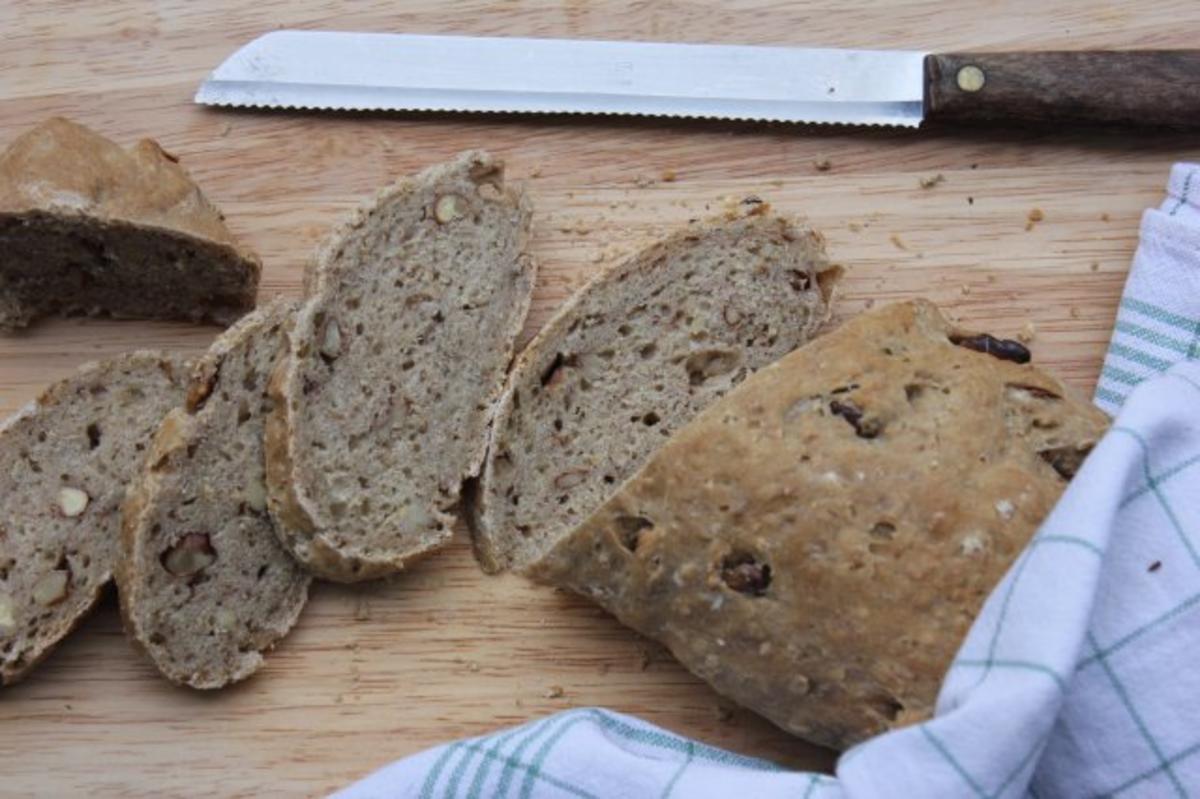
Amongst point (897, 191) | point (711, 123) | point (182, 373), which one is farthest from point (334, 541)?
point (897, 191)

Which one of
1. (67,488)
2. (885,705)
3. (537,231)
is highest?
(537,231)

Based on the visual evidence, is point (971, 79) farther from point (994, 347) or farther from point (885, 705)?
point (885, 705)

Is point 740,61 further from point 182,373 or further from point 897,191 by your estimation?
point 182,373

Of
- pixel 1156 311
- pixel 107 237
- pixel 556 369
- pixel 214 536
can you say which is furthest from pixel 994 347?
pixel 107 237

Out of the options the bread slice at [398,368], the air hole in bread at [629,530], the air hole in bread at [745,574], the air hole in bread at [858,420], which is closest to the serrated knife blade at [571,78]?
the bread slice at [398,368]

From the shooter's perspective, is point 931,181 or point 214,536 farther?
point 931,181
